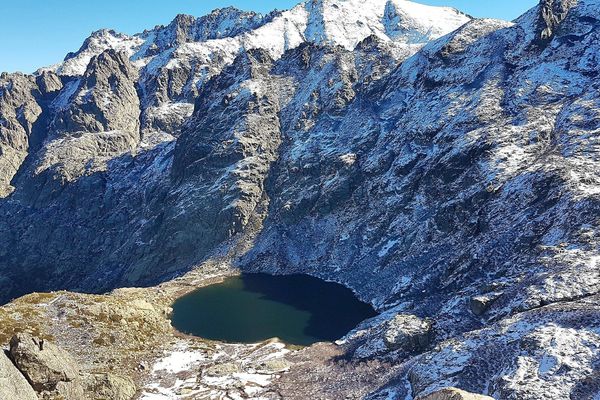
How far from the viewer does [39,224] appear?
575 feet

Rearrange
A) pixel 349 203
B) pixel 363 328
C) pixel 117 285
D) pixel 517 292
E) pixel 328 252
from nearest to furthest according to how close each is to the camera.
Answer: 1. pixel 517 292
2. pixel 363 328
3. pixel 328 252
4. pixel 349 203
5. pixel 117 285

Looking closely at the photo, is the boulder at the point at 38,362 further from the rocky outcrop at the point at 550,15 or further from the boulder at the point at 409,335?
the rocky outcrop at the point at 550,15

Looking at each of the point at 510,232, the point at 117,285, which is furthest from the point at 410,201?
the point at 117,285

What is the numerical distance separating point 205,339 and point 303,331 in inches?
657

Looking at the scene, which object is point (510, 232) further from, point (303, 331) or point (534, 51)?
point (534, 51)

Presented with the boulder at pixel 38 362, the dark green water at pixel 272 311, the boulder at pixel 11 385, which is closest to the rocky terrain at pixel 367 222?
the boulder at pixel 11 385

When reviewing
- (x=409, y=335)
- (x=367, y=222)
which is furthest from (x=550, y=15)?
(x=409, y=335)

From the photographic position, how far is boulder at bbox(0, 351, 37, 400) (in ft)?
108

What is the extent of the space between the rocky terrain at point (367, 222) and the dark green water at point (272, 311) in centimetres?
505

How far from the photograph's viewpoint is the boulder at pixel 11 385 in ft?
108

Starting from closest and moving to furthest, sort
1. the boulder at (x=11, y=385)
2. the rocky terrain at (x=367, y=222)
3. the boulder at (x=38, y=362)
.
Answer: the boulder at (x=11, y=385) < the boulder at (x=38, y=362) < the rocky terrain at (x=367, y=222)

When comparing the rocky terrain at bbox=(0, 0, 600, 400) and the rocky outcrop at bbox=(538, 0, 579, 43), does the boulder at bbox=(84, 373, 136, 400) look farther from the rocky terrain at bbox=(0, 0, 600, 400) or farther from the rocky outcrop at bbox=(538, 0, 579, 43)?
the rocky outcrop at bbox=(538, 0, 579, 43)

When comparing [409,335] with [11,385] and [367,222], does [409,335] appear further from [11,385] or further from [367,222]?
[367,222]

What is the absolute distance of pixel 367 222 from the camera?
119 meters
